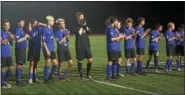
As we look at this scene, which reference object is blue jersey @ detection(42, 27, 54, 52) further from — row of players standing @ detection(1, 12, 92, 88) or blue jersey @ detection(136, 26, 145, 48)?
blue jersey @ detection(136, 26, 145, 48)

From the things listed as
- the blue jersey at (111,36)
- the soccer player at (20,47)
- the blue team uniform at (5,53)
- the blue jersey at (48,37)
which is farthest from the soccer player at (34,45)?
the blue jersey at (111,36)

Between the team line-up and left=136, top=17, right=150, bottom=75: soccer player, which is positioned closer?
the team line-up

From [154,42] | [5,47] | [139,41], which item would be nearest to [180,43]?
[154,42]

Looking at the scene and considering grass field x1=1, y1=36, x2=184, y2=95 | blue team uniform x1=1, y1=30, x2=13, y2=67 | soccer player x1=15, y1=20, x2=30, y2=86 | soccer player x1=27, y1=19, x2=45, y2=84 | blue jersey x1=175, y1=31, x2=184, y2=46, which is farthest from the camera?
blue jersey x1=175, y1=31, x2=184, y2=46

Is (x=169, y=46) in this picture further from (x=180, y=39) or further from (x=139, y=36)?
(x=139, y=36)

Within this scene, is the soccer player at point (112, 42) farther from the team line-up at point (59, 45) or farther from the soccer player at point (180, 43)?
the soccer player at point (180, 43)

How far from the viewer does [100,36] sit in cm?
3856

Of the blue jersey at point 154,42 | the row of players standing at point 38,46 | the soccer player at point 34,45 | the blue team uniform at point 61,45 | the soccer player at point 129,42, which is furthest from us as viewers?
the blue jersey at point 154,42

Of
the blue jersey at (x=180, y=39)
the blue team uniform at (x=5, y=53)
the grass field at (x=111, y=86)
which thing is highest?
the blue jersey at (x=180, y=39)

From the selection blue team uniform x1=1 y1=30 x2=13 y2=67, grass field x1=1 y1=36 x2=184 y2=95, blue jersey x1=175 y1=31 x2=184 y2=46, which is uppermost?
blue jersey x1=175 y1=31 x2=184 y2=46

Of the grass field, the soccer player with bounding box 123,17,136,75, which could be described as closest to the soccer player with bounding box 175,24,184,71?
the grass field

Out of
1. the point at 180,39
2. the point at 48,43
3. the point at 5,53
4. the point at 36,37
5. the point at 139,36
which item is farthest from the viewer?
the point at 180,39

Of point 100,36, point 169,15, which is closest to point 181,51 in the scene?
point 169,15

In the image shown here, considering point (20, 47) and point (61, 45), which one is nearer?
point (20, 47)
